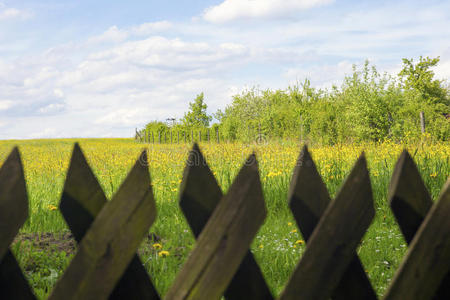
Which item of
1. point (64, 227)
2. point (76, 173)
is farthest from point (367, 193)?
point (64, 227)

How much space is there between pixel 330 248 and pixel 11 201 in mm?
842

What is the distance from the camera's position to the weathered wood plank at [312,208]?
1.11m

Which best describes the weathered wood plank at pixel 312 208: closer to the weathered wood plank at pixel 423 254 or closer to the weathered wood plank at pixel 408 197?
the weathered wood plank at pixel 423 254

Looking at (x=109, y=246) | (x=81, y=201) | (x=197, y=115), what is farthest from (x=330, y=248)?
(x=197, y=115)

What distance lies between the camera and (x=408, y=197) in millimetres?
1196

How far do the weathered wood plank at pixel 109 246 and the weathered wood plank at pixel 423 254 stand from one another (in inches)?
29.2

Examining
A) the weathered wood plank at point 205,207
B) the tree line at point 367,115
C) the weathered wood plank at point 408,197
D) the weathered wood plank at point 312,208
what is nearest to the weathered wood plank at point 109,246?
the weathered wood plank at point 205,207

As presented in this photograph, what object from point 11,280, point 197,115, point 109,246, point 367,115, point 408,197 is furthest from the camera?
point 197,115

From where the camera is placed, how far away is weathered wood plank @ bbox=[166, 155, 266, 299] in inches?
38.1

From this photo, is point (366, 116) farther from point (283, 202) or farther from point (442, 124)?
point (283, 202)

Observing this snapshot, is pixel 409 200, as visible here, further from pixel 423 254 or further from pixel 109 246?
pixel 109 246

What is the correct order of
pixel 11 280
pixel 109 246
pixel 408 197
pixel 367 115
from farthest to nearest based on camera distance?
pixel 367 115 < pixel 408 197 < pixel 11 280 < pixel 109 246

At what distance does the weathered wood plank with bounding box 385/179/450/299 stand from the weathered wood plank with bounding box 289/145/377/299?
0.28 feet

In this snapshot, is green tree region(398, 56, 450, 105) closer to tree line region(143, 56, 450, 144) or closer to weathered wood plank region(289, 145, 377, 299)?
tree line region(143, 56, 450, 144)
